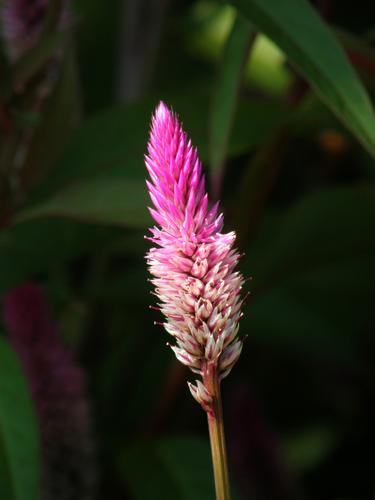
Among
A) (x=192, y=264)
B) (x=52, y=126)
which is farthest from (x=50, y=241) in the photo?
(x=192, y=264)

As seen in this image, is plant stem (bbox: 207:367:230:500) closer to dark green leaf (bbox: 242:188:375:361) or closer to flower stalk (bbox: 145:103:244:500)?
flower stalk (bbox: 145:103:244:500)

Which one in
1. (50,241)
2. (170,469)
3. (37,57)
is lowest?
(170,469)

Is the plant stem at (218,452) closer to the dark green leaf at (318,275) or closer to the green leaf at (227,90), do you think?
A: the green leaf at (227,90)

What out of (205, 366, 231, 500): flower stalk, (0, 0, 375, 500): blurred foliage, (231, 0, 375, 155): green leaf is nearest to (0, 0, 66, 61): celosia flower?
(0, 0, 375, 500): blurred foliage

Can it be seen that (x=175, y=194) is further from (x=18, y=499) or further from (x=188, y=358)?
(x=18, y=499)

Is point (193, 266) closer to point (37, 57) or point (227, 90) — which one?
point (227, 90)

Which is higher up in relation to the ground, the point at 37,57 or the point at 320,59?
the point at 37,57
